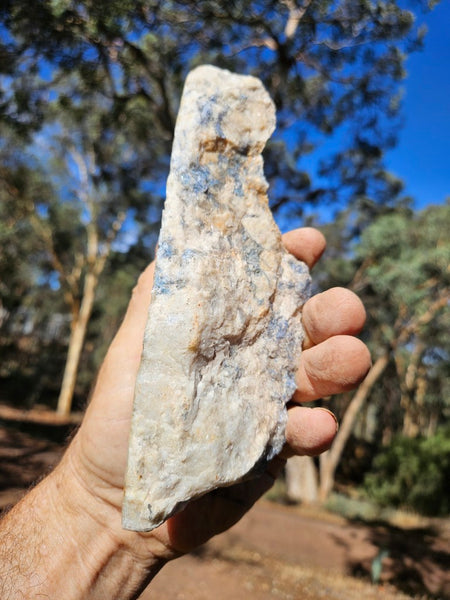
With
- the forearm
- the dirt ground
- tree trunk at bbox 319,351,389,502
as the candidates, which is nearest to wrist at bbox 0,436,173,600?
the forearm

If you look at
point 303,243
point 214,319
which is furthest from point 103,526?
point 303,243

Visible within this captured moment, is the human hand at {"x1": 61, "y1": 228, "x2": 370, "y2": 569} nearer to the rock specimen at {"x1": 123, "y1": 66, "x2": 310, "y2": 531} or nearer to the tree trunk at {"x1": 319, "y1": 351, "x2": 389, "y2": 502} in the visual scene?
the rock specimen at {"x1": 123, "y1": 66, "x2": 310, "y2": 531}

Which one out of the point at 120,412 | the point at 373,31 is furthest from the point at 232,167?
the point at 373,31

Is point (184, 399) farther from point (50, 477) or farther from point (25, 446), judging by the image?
point (25, 446)

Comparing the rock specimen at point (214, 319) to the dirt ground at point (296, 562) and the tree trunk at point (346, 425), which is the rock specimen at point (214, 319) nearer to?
the dirt ground at point (296, 562)

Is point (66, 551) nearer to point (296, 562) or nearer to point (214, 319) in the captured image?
point (214, 319)
